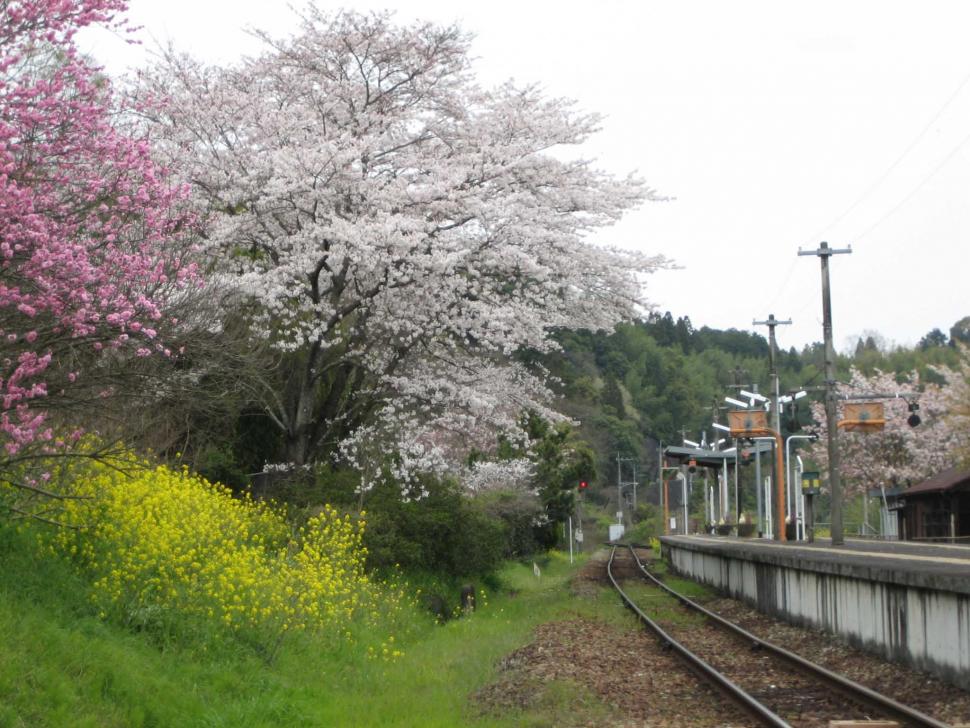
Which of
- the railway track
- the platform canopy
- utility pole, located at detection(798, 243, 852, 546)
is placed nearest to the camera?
the railway track

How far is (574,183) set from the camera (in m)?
20.7

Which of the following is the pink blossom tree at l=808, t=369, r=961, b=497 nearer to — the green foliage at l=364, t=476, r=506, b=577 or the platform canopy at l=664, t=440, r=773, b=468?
the platform canopy at l=664, t=440, r=773, b=468

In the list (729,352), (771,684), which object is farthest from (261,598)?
(729,352)

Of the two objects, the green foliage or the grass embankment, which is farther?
the green foliage

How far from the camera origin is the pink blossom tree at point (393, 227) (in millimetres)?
18672

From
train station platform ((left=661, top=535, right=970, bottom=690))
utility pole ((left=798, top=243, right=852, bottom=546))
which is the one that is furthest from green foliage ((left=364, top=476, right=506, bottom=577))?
utility pole ((left=798, top=243, right=852, bottom=546))

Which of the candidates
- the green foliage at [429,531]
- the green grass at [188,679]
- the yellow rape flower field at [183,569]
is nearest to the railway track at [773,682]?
the green grass at [188,679]

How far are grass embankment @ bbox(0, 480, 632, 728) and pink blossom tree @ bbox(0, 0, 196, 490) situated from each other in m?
1.25

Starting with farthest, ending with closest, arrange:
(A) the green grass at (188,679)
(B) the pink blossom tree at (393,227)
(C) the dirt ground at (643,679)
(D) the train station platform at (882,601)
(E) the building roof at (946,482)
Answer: (E) the building roof at (946,482), (B) the pink blossom tree at (393,227), (D) the train station platform at (882,601), (C) the dirt ground at (643,679), (A) the green grass at (188,679)

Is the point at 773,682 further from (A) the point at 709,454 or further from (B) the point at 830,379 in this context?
(A) the point at 709,454

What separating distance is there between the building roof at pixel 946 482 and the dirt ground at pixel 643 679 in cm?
2663

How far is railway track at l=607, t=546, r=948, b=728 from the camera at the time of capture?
9328mm

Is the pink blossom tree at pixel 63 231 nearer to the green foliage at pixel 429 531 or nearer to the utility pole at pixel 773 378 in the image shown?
the green foliage at pixel 429 531

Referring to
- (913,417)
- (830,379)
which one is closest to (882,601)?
(830,379)
